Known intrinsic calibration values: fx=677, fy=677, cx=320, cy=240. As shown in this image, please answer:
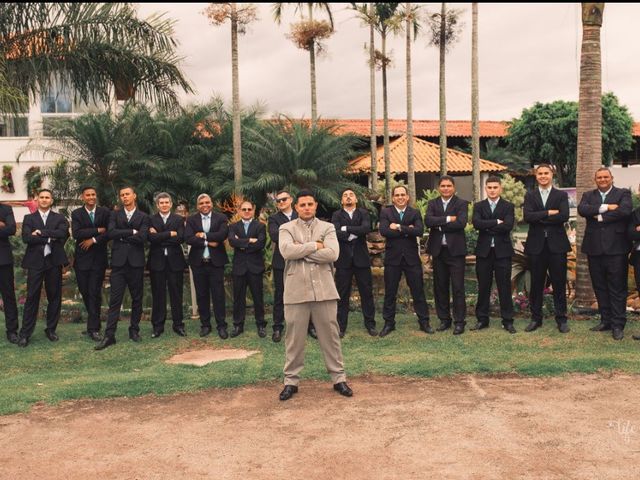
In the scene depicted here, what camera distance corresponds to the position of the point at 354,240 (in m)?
8.57

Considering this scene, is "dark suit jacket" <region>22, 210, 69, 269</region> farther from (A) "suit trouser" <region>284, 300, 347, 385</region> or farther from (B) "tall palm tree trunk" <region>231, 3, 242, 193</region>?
(B) "tall palm tree trunk" <region>231, 3, 242, 193</region>

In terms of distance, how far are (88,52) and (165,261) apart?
5.06 meters

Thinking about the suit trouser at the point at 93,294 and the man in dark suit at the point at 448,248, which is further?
the suit trouser at the point at 93,294

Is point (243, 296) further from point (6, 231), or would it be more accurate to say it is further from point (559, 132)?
point (559, 132)

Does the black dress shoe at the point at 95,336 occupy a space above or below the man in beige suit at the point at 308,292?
below

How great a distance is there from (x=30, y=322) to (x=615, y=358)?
693 centimetres

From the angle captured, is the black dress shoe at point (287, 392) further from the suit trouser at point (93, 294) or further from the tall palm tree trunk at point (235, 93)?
the tall palm tree trunk at point (235, 93)

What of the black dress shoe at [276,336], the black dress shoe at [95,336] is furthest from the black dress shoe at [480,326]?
the black dress shoe at [95,336]

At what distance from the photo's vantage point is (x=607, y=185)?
7.97 meters

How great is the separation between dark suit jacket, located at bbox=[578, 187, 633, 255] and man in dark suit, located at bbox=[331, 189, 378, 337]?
8.67 ft

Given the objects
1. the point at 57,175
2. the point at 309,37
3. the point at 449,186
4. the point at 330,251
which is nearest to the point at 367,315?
the point at 449,186

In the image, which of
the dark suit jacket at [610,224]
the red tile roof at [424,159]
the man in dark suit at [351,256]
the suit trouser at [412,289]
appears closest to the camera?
the dark suit jacket at [610,224]

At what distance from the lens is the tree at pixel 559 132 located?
3700 cm

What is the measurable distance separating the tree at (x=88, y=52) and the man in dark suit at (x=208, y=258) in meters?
4.05
